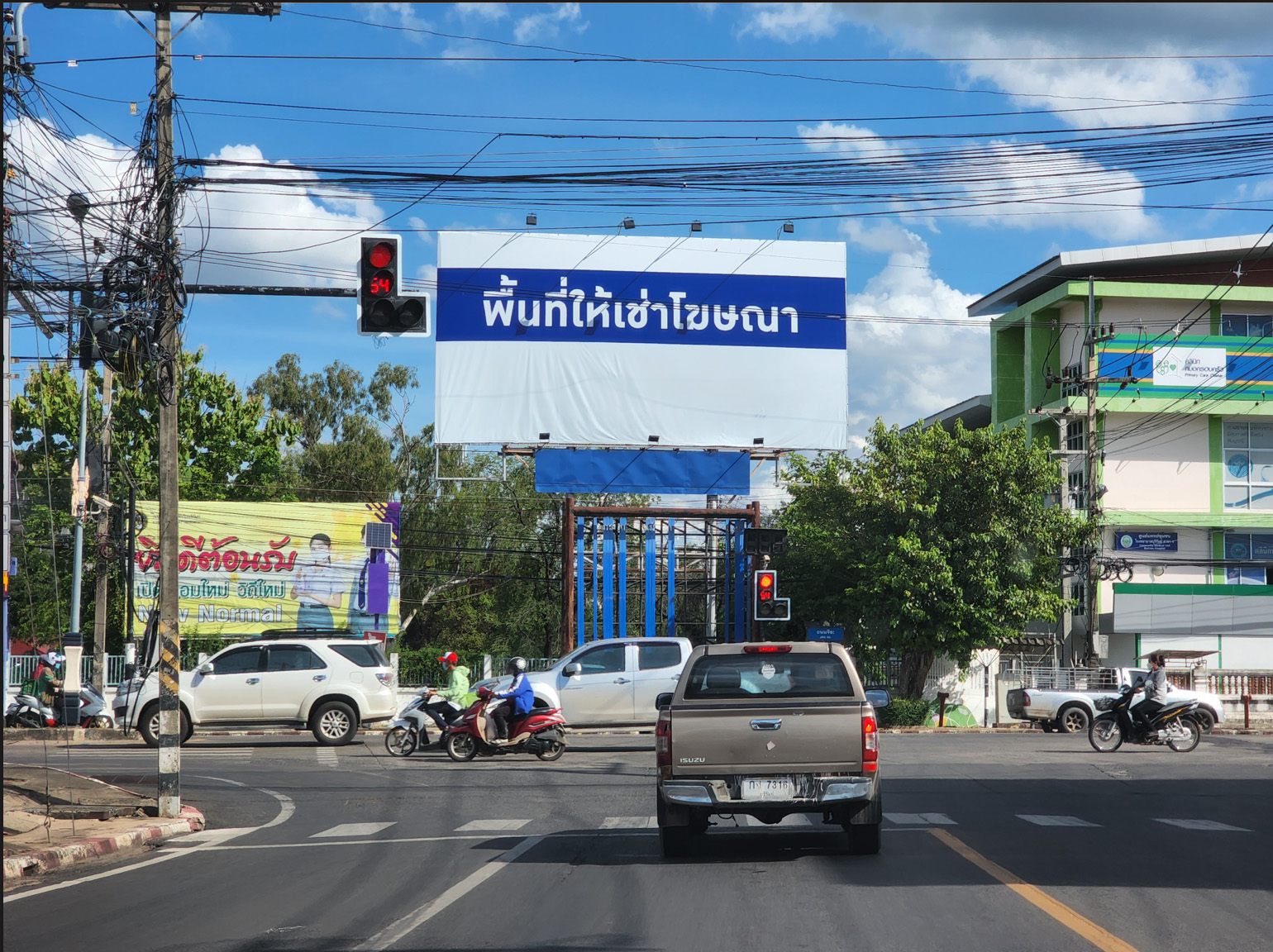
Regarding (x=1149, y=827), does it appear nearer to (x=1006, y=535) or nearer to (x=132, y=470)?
(x=1006, y=535)

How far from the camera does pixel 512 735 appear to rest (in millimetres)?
20344

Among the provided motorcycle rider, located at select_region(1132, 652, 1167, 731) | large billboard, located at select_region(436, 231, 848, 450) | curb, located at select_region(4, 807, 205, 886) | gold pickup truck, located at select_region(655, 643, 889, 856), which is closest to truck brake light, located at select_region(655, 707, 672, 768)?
gold pickup truck, located at select_region(655, 643, 889, 856)

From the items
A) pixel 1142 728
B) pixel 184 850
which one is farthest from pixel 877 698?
pixel 1142 728

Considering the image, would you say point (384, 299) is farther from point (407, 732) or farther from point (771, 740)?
point (407, 732)

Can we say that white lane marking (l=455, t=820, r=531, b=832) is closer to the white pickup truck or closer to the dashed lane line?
the dashed lane line

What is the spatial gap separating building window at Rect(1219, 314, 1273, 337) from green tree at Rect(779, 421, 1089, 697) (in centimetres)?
1614

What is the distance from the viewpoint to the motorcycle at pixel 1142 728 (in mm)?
23172

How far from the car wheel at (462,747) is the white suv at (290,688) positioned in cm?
333

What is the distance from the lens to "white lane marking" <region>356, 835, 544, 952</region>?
7.16 meters

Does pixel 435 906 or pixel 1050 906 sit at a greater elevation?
pixel 1050 906

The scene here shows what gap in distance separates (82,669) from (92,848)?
2958cm

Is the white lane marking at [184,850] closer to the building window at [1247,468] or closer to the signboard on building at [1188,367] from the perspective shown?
the signboard on building at [1188,367]

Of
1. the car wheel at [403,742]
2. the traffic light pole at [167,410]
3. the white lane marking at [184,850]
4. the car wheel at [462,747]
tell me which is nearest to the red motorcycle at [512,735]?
the car wheel at [462,747]

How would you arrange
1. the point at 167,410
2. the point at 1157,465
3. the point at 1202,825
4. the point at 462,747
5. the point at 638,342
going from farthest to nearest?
1. the point at 1157,465
2. the point at 638,342
3. the point at 462,747
4. the point at 167,410
5. the point at 1202,825
